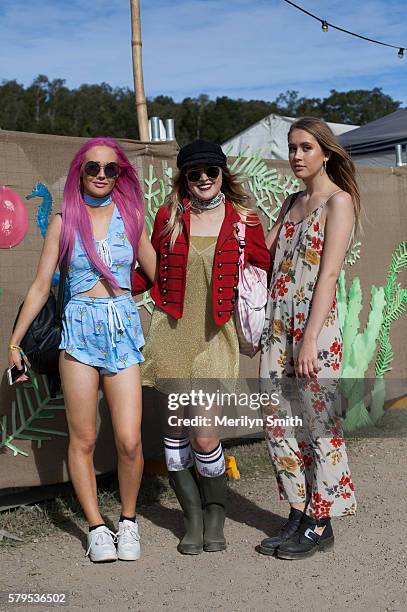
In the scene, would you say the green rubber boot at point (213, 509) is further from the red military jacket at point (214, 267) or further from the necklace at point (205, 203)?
the necklace at point (205, 203)

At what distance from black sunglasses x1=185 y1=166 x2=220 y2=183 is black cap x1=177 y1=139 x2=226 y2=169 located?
0.03 m

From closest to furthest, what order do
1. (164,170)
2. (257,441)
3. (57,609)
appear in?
1. (57,609)
2. (164,170)
3. (257,441)

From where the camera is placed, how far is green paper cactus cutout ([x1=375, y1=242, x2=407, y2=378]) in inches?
270

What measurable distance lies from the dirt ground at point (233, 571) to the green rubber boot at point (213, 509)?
66mm

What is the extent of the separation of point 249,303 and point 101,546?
1.28 meters

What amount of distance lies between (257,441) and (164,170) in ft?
7.21

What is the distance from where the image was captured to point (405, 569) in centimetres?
366

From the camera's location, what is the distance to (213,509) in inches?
156

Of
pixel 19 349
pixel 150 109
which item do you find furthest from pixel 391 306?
pixel 150 109

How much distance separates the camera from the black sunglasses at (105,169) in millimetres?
3635

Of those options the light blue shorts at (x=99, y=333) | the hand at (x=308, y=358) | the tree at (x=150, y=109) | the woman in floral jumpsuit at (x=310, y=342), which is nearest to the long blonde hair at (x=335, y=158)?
the woman in floral jumpsuit at (x=310, y=342)

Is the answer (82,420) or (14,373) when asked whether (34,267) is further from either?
(82,420)

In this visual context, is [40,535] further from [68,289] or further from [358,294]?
[358,294]

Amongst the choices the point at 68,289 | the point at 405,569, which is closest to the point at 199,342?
the point at 68,289
